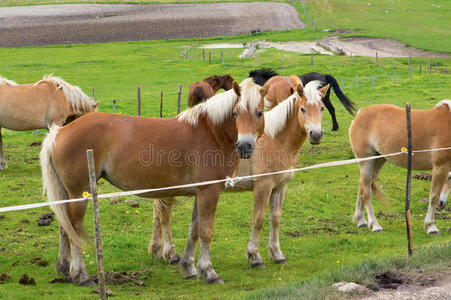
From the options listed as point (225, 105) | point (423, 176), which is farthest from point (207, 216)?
point (423, 176)

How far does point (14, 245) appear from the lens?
9.12 meters

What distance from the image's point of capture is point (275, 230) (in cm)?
862

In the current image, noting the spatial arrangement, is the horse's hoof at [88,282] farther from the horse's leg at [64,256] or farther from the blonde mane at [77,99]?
the blonde mane at [77,99]

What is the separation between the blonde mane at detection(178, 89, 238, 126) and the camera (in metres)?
7.55

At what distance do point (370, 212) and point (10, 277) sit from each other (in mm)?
6367

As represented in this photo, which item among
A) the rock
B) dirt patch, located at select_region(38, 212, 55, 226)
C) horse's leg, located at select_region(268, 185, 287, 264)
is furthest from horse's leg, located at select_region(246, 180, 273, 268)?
dirt patch, located at select_region(38, 212, 55, 226)

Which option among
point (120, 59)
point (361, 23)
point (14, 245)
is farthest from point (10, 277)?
point (361, 23)

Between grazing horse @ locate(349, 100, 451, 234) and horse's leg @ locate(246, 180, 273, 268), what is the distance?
117 inches

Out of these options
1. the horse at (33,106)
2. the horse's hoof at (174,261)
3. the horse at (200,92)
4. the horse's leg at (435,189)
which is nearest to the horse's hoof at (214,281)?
the horse's hoof at (174,261)

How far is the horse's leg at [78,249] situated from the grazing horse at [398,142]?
18.1 feet

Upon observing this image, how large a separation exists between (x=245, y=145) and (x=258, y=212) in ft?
5.51

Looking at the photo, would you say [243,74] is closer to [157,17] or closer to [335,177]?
[335,177]

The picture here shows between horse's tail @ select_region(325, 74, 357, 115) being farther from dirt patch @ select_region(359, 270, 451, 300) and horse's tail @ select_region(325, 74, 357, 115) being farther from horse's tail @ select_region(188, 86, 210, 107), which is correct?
dirt patch @ select_region(359, 270, 451, 300)

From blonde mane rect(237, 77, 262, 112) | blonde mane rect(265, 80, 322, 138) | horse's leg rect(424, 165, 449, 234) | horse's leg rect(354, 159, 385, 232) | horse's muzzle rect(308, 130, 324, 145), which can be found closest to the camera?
blonde mane rect(237, 77, 262, 112)
